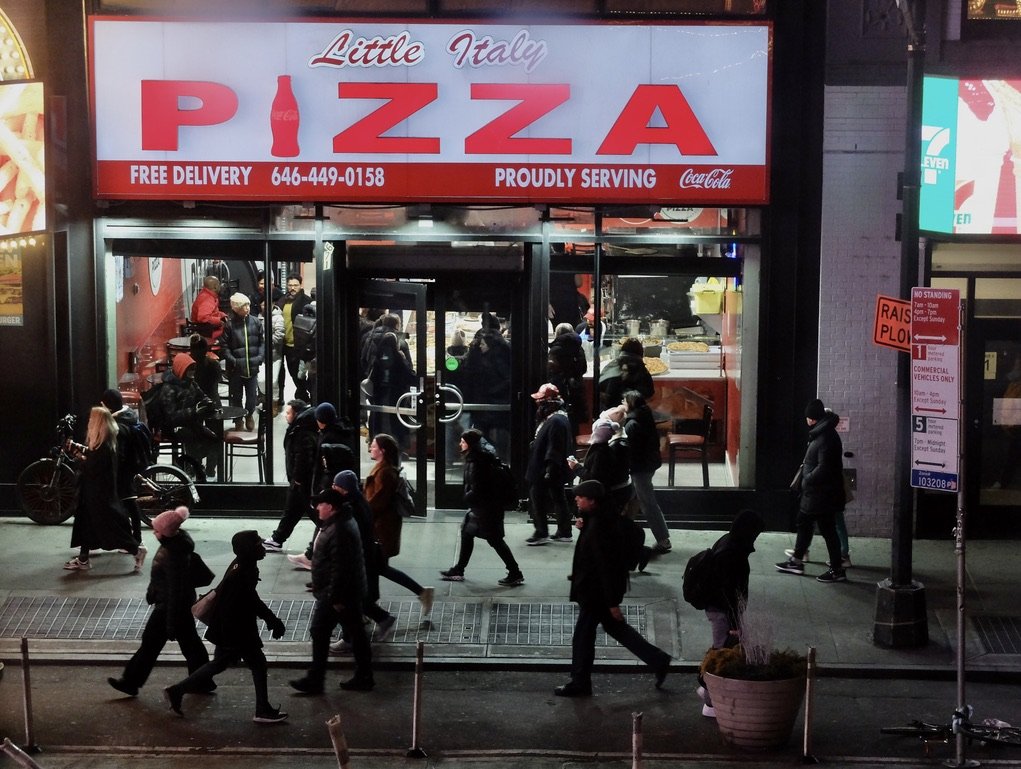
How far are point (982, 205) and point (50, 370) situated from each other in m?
10.1

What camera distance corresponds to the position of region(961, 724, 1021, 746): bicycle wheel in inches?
363

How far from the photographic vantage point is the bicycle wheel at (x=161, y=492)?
14555 millimetres

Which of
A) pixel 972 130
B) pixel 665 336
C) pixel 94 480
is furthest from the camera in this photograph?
pixel 665 336

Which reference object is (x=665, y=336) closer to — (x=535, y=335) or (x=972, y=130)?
(x=535, y=335)

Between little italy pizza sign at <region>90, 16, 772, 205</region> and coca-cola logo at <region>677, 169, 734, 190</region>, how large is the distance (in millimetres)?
15

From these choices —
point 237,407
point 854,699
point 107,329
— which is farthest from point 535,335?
point 854,699

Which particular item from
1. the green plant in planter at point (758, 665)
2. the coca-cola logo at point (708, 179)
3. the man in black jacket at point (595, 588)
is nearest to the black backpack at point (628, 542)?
the man in black jacket at point (595, 588)

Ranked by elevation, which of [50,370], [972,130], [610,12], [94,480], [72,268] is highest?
[610,12]

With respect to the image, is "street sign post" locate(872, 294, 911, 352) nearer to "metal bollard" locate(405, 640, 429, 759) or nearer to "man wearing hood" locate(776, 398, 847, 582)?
"man wearing hood" locate(776, 398, 847, 582)

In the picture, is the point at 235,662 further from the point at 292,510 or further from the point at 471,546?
the point at 292,510

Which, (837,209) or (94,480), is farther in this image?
(837,209)

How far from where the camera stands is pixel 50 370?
14.9 metres

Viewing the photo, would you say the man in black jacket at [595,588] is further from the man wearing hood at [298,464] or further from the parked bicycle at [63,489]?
the parked bicycle at [63,489]

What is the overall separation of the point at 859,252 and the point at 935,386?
4.50 m
